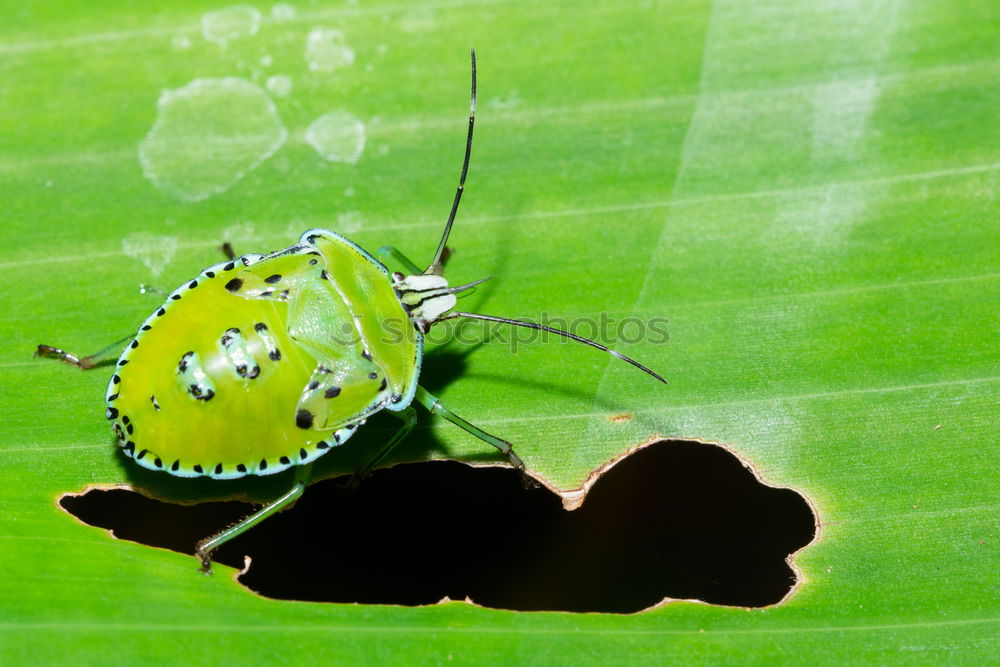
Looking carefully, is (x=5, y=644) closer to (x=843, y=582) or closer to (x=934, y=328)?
(x=843, y=582)

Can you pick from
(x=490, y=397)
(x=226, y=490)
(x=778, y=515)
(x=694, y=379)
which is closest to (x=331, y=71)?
(x=490, y=397)

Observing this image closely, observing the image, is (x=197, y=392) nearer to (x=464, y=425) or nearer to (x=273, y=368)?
(x=273, y=368)

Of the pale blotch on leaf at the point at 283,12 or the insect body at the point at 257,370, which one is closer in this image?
the insect body at the point at 257,370

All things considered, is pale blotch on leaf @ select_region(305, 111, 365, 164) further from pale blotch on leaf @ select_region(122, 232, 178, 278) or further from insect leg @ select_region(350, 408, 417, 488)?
insect leg @ select_region(350, 408, 417, 488)

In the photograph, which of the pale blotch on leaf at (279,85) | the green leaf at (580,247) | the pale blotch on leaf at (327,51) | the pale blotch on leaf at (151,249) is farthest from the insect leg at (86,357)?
the pale blotch on leaf at (327,51)

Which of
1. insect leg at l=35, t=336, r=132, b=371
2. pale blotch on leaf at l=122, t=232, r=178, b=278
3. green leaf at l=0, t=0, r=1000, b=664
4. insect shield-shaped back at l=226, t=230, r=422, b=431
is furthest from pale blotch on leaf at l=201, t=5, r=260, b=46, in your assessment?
insect leg at l=35, t=336, r=132, b=371

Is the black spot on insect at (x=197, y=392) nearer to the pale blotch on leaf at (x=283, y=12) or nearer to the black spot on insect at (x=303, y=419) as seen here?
the black spot on insect at (x=303, y=419)

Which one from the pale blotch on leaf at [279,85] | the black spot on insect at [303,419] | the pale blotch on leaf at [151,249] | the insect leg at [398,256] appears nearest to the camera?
the black spot on insect at [303,419]

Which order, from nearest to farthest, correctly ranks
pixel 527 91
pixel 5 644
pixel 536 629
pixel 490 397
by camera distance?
pixel 5 644 → pixel 536 629 → pixel 490 397 → pixel 527 91

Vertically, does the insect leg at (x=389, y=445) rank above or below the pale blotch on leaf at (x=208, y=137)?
below
